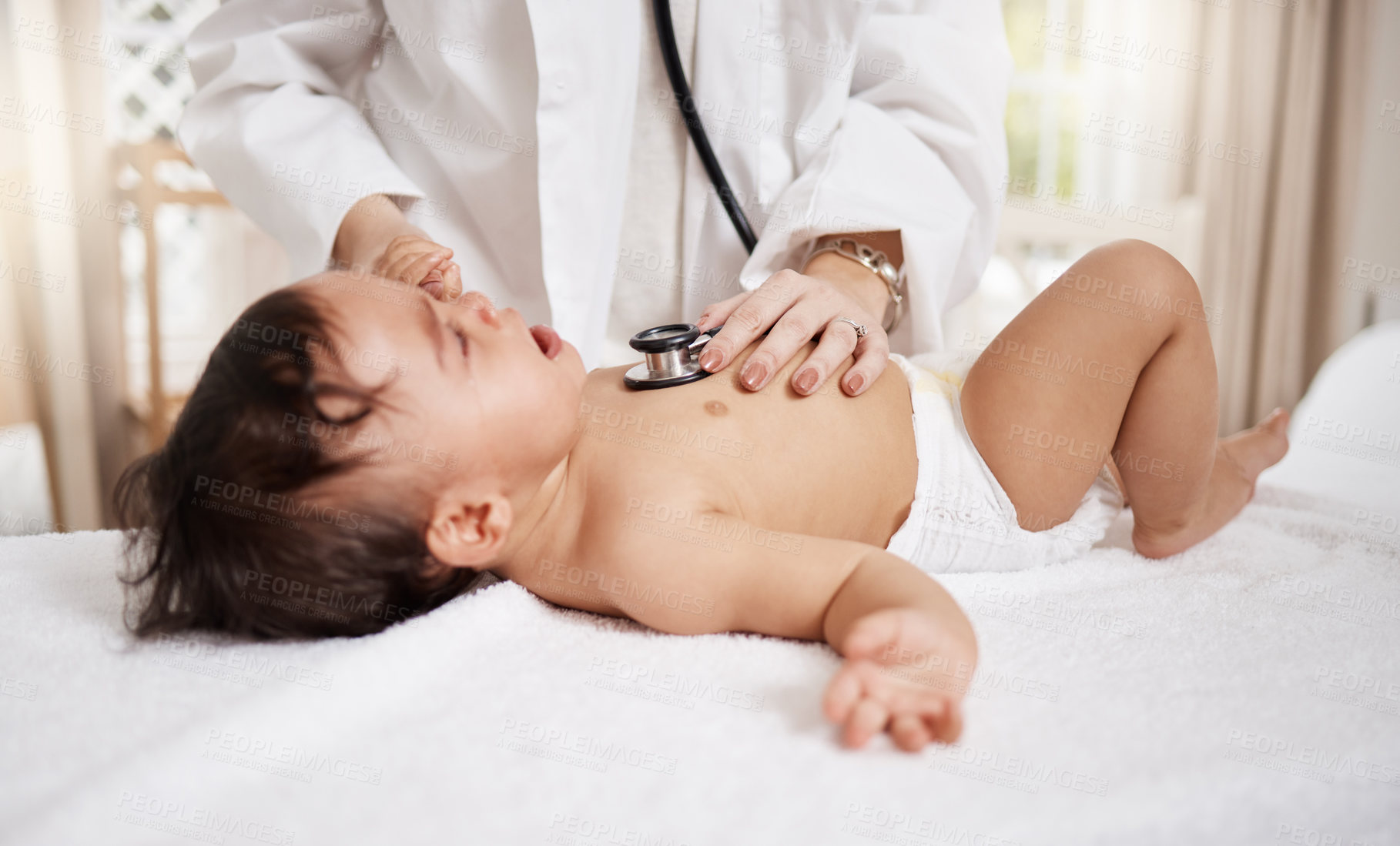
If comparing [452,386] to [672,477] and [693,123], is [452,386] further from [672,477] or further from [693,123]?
[693,123]

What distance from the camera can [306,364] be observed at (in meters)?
0.72

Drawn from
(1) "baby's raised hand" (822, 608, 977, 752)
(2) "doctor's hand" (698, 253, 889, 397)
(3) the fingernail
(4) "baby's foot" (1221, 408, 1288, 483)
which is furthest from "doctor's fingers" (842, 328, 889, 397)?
(4) "baby's foot" (1221, 408, 1288, 483)

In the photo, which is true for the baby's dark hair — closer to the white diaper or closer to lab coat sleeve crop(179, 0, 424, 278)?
lab coat sleeve crop(179, 0, 424, 278)

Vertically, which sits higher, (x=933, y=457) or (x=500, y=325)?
(x=500, y=325)

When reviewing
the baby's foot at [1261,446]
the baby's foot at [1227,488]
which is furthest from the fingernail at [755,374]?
the baby's foot at [1261,446]

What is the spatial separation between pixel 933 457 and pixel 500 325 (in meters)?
0.49

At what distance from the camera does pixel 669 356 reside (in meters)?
0.90

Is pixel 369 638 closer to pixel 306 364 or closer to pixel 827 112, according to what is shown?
pixel 306 364

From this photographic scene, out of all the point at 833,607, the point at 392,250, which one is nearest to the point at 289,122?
the point at 392,250

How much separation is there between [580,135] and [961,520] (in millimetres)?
671

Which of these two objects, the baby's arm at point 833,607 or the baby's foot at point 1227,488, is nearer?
the baby's arm at point 833,607

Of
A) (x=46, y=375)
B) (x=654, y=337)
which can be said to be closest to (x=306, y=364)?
(x=654, y=337)

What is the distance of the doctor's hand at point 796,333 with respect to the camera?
2.91ft

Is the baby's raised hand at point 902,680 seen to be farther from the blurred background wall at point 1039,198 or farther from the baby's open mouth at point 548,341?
the blurred background wall at point 1039,198
